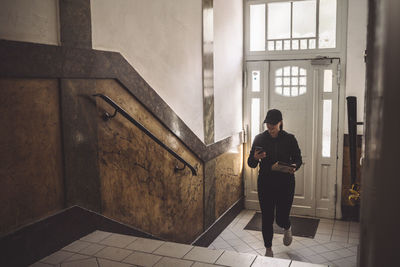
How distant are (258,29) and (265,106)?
131 cm

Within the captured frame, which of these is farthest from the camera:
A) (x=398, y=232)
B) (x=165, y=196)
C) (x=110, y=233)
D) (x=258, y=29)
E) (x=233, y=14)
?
(x=258, y=29)

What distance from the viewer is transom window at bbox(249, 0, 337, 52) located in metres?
5.60

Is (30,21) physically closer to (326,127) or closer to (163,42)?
(163,42)

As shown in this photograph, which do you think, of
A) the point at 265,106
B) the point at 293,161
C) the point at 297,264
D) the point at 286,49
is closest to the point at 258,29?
the point at 286,49

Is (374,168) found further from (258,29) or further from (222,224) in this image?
(258,29)

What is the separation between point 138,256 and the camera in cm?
246

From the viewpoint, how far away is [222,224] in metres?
5.30

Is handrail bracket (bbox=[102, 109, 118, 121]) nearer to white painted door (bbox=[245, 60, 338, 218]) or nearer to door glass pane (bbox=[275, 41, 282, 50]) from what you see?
white painted door (bbox=[245, 60, 338, 218])

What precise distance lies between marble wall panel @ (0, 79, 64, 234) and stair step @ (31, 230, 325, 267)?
0.33 m

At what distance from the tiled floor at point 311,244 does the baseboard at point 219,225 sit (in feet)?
0.23

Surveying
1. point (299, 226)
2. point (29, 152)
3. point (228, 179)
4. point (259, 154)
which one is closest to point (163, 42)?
point (259, 154)

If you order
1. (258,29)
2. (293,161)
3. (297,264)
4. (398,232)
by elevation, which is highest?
(258,29)

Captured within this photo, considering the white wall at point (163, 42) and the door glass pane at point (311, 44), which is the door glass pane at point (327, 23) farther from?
the white wall at point (163, 42)

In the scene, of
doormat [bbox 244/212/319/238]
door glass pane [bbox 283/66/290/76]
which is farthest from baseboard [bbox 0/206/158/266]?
door glass pane [bbox 283/66/290/76]
